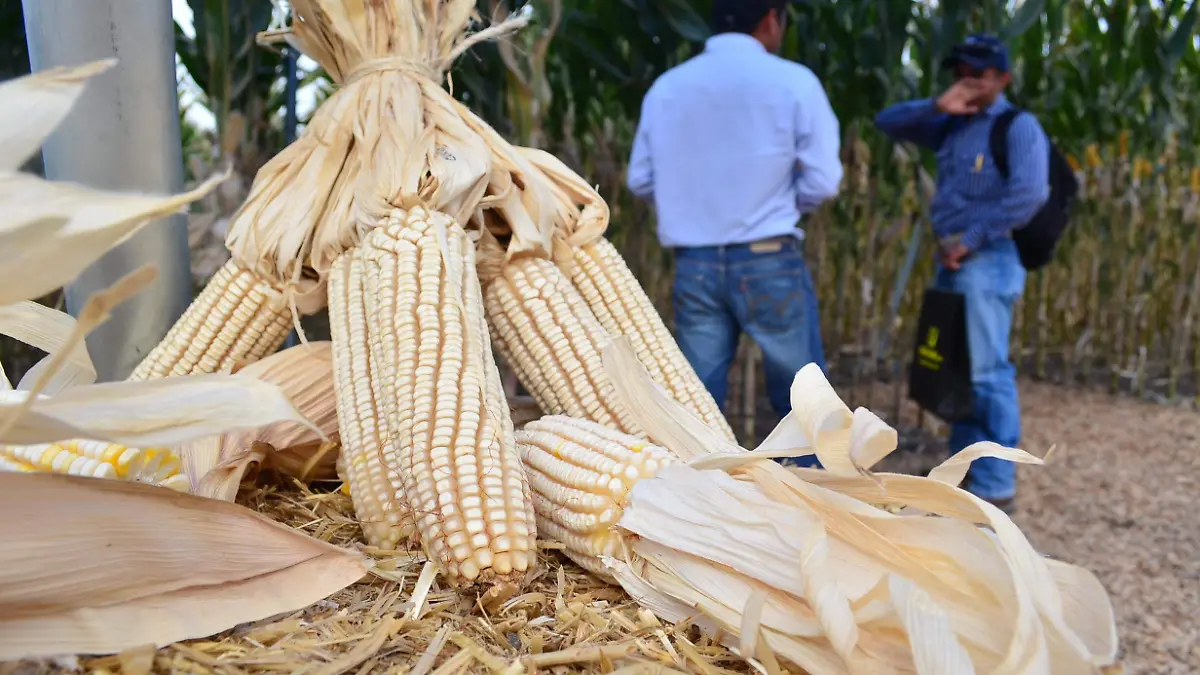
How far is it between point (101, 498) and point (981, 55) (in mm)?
3067

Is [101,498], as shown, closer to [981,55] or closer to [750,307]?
[750,307]

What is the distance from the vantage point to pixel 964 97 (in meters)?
3.02

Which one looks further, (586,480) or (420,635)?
(586,480)

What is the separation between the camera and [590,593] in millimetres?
812

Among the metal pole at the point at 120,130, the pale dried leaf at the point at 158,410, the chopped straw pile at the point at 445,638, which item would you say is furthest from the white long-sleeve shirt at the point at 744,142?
the pale dried leaf at the point at 158,410

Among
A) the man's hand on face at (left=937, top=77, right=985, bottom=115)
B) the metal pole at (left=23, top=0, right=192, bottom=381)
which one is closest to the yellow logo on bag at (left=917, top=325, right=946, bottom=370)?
the man's hand on face at (left=937, top=77, right=985, bottom=115)

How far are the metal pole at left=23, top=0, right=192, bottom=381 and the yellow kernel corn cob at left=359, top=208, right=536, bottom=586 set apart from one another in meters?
0.37

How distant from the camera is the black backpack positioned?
2957 mm

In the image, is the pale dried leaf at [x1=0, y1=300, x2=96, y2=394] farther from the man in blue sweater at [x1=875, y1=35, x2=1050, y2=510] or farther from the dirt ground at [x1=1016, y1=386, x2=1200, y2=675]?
the man in blue sweater at [x1=875, y1=35, x2=1050, y2=510]

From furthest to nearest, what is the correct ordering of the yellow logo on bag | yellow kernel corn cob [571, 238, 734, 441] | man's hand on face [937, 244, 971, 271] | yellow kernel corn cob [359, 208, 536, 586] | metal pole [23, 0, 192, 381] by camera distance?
the yellow logo on bag, man's hand on face [937, 244, 971, 271], yellow kernel corn cob [571, 238, 734, 441], metal pole [23, 0, 192, 381], yellow kernel corn cob [359, 208, 536, 586]

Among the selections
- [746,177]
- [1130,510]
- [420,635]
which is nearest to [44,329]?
[420,635]

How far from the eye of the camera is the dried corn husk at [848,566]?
0.60 metres

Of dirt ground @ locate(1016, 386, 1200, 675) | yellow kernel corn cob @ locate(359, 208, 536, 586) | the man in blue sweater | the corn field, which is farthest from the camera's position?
the corn field

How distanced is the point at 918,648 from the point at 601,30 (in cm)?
378
